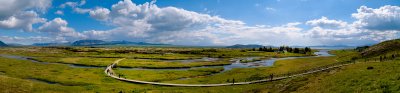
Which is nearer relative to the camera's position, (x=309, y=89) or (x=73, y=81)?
(x=309, y=89)

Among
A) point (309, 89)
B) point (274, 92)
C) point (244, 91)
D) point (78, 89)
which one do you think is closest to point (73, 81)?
point (78, 89)

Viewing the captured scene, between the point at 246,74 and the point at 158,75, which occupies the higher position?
the point at 246,74

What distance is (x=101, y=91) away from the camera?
6134 cm

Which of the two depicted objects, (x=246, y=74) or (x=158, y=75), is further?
(x=158, y=75)

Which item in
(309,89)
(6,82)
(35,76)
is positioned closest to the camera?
(309,89)

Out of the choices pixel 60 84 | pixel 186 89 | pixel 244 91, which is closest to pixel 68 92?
pixel 60 84

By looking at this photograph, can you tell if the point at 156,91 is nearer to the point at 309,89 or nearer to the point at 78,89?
the point at 78,89

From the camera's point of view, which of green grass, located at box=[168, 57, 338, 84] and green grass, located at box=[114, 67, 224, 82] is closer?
green grass, located at box=[168, 57, 338, 84]

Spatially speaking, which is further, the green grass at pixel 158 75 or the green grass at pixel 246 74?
the green grass at pixel 158 75

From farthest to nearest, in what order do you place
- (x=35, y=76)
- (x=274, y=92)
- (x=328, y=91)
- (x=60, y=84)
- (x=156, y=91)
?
(x=35, y=76), (x=60, y=84), (x=156, y=91), (x=274, y=92), (x=328, y=91)

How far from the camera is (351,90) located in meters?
30.9

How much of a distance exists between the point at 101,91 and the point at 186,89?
18.4 meters

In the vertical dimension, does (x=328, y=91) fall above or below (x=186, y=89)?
above

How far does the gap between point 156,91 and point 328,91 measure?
3704cm
